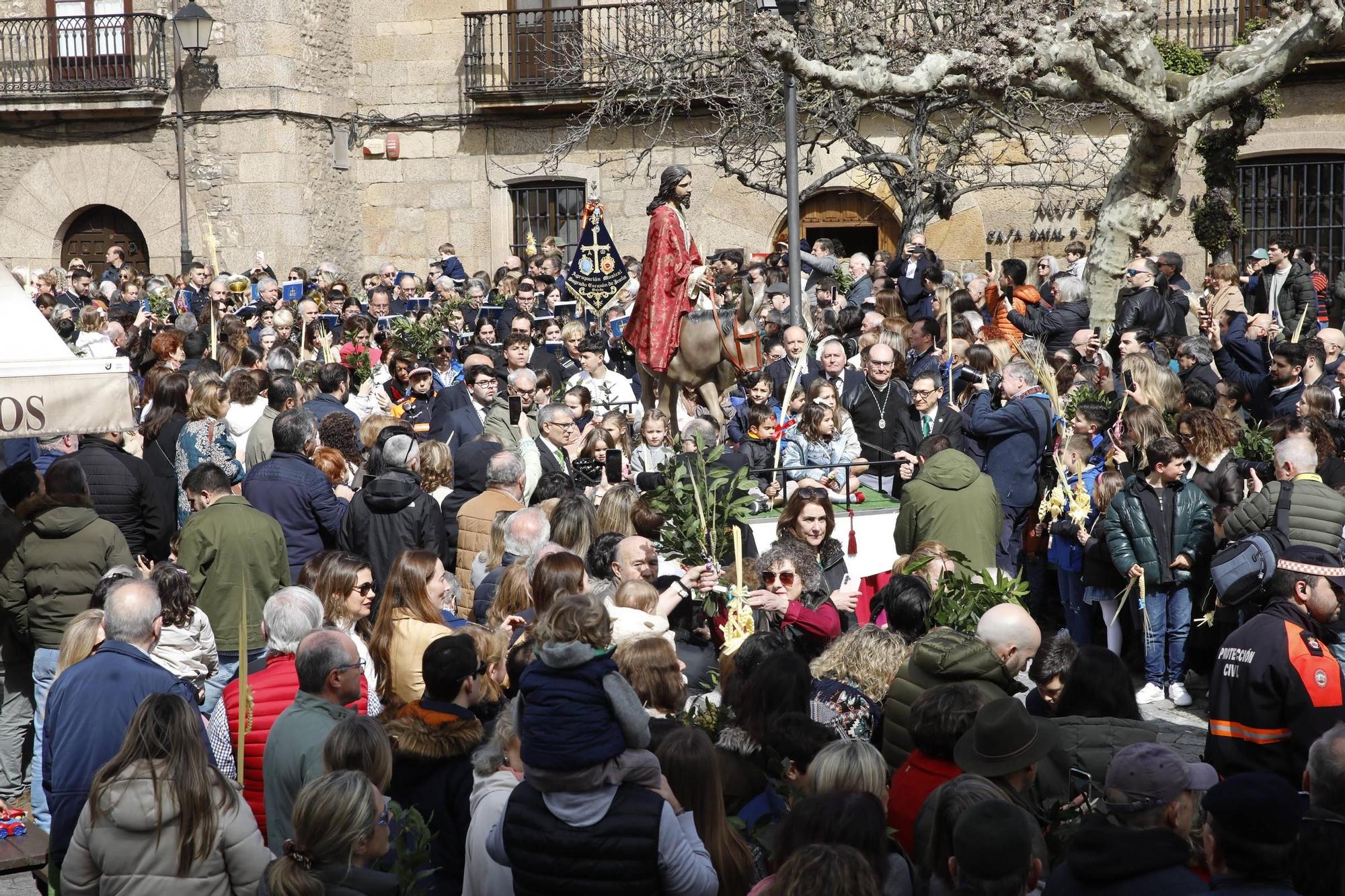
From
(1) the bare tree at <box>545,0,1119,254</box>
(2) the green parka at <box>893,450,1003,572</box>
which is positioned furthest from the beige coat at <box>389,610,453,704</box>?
(1) the bare tree at <box>545,0,1119,254</box>

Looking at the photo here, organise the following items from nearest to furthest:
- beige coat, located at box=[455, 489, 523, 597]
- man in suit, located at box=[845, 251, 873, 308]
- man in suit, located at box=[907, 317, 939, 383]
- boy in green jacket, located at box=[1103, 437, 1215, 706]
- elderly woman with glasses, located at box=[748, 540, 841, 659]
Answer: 1. elderly woman with glasses, located at box=[748, 540, 841, 659]
2. beige coat, located at box=[455, 489, 523, 597]
3. boy in green jacket, located at box=[1103, 437, 1215, 706]
4. man in suit, located at box=[907, 317, 939, 383]
5. man in suit, located at box=[845, 251, 873, 308]

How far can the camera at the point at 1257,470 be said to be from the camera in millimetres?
8258

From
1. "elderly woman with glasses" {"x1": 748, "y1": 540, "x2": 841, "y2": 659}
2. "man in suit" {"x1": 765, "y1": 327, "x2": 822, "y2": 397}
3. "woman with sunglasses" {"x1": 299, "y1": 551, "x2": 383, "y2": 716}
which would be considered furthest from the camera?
"man in suit" {"x1": 765, "y1": 327, "x2": 822, "y2": 397}

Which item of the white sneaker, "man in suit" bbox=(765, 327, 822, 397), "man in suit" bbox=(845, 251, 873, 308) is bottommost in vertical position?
the white sneaker

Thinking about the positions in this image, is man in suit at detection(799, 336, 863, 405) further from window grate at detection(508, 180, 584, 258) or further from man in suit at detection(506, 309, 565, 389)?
window grate at detection(508, 180, 584, 258)

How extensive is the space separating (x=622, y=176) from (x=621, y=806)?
1975 centimetres

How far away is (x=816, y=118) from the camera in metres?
19.5

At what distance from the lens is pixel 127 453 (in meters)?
8.51

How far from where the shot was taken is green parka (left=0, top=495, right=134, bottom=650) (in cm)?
685

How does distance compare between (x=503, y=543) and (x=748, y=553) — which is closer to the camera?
(x=503, y=543)

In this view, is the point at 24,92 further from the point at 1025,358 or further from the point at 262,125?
the point at 1025,358

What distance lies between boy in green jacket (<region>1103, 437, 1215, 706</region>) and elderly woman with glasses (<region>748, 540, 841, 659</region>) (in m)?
2.33

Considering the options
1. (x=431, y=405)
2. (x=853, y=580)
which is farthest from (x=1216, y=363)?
(x=431, y=405)

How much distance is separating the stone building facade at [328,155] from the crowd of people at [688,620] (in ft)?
30.7
